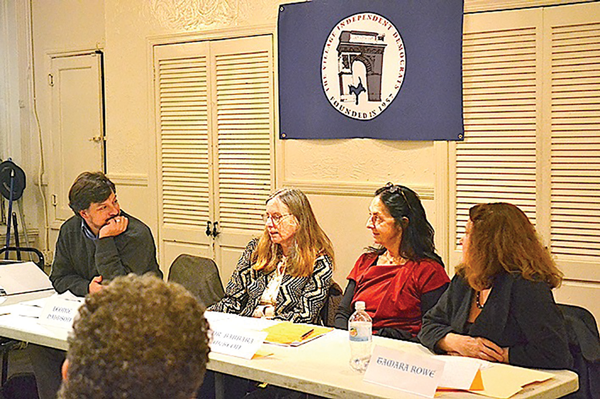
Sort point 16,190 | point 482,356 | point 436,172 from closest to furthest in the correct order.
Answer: point 482,356, point 436,172, point 16,190

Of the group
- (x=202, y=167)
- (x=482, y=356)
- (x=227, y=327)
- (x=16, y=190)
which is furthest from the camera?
(x=16, y=190)

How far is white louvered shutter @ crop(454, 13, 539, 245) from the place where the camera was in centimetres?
434

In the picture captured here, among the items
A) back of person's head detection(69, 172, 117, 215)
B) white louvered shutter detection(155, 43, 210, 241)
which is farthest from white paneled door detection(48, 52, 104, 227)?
back of person's head detection(69, 172, 117, 215)

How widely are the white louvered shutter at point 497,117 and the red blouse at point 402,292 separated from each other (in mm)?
875

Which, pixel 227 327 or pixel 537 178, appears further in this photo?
pixel 537 178

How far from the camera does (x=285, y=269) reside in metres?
4.14

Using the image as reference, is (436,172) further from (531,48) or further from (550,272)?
(550,272)

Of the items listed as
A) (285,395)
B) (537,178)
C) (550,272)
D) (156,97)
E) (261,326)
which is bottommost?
(285,395)

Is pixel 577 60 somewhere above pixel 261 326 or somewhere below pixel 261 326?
above

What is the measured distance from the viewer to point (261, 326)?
143 inches

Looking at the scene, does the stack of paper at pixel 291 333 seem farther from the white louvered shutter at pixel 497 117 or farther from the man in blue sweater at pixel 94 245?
the white louvered shutter at pixel 497 117

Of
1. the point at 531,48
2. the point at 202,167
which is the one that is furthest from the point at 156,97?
the point at 531,48

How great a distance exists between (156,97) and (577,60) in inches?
125

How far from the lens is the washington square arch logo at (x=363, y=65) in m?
4.88
